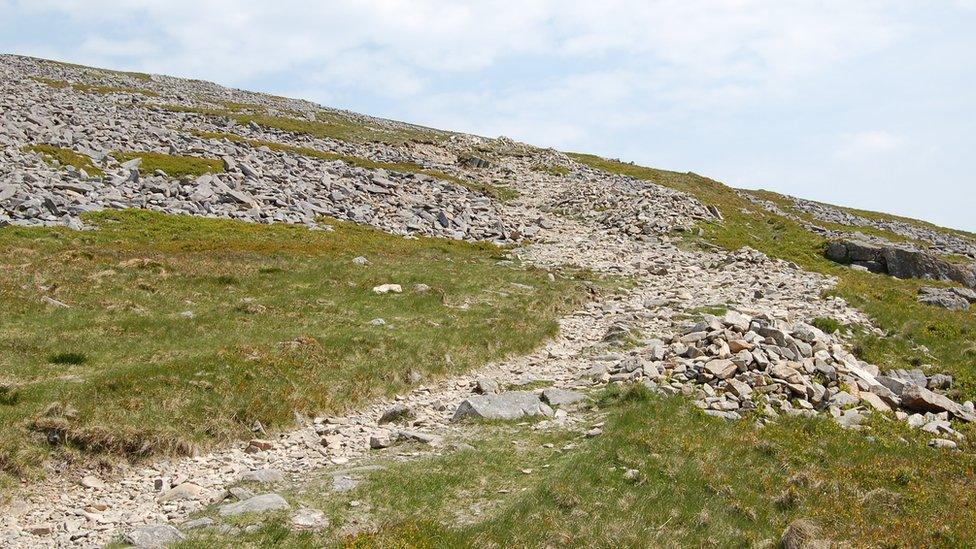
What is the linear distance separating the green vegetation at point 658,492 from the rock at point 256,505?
41cm

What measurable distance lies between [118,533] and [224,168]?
4776cm

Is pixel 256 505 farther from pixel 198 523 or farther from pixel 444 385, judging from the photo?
pixel 444 385

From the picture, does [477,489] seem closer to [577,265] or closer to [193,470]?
[193,470]

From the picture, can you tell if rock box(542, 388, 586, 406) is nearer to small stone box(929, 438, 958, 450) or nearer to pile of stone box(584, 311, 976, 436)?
pile of stone box(584, 311, 976, 436)

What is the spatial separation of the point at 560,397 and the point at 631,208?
1629 inches

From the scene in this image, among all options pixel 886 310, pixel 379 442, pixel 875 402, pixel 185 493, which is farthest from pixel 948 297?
pixel 185 493

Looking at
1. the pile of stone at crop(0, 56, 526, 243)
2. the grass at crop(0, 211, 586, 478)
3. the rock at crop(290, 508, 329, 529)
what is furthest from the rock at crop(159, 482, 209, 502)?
the pile of stone at crop(0, 56, 526, 243)

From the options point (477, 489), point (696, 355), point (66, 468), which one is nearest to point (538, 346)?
point (696, 355)

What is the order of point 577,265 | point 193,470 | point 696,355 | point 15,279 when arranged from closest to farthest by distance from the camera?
1. point 193,470
2. point 696,355
3. point 15,279
4. point 577,265

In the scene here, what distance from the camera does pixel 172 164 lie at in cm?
5178

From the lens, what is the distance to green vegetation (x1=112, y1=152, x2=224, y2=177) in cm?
5022

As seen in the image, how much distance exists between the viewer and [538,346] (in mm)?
24953

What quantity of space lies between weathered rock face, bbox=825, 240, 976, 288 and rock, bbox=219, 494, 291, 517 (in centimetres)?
4619

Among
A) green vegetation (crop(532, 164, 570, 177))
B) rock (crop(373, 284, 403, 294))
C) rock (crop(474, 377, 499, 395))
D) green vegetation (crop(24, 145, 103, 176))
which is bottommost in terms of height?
rock (crop(474, 377, 499, 395))
